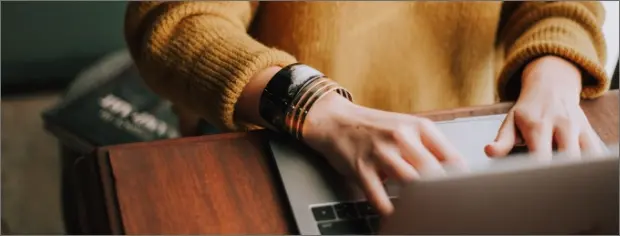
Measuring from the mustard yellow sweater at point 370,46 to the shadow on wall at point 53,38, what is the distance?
69 centimetres

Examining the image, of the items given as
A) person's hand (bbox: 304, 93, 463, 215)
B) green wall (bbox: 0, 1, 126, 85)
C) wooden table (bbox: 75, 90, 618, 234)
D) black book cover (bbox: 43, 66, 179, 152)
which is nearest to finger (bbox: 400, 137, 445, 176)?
person's hand (bbox: 304, 93, 463, 215)

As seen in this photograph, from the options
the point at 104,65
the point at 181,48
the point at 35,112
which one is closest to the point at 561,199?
the point at 181,48

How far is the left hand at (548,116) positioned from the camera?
64 cm

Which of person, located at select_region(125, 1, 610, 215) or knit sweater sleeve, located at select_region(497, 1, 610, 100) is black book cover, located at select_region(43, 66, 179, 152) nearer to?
person, located at select_region(125, 1, 610, 215)

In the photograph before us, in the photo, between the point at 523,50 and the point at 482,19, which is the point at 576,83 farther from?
the point at 482,19

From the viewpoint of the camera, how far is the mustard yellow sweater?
0.73 m

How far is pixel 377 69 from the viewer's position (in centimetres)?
92

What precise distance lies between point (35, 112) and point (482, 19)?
102 cm

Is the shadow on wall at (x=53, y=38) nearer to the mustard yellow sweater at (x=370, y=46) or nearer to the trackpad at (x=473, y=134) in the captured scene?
the mustard yellow sweater at (x=370, y=46)

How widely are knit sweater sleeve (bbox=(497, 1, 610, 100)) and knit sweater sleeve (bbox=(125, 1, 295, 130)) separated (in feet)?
0.77

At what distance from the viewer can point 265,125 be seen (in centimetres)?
69

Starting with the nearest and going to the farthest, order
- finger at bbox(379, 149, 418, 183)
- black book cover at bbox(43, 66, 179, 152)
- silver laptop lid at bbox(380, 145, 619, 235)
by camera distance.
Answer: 1. silver laptop lid at bbox(380, 145, 619, 235)
2. finger at bbox(379, 149, 418, 183)
3. black book cover at bbox(43, 66, 179, 152)

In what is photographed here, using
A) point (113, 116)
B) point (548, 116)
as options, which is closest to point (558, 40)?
point (548, 116)

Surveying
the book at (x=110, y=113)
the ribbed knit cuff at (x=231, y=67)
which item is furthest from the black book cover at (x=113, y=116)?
the ribbed knit cuff at (x=231, y=67)
